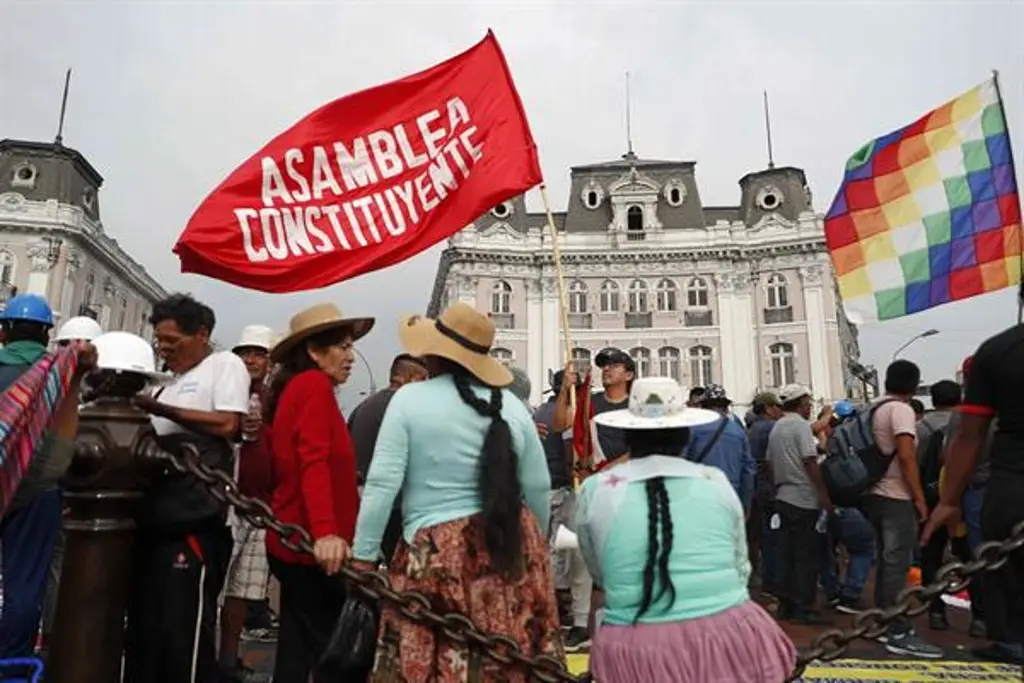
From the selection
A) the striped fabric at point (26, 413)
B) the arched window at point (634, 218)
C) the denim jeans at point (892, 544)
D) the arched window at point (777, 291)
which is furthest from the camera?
the arched window at point (634, 218)

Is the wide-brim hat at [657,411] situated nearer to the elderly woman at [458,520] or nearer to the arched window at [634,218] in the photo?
the elderly woman at [458,520]

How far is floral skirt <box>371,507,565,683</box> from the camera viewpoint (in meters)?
2.22

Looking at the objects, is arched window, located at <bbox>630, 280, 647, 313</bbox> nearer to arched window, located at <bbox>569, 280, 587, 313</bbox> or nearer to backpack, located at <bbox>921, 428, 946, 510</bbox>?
arched window, located at <bbox>569, 280, 587, 313</bbox>

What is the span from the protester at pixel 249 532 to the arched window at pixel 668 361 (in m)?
30.8

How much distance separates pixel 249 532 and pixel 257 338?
4.21ft

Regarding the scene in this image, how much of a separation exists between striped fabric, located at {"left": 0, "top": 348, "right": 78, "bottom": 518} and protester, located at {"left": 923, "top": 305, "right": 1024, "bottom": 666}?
11.4ft

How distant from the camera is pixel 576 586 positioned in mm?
4965

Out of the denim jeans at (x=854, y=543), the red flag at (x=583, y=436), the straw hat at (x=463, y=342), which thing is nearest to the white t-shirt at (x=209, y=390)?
the straw hat at (x=463, y=342)

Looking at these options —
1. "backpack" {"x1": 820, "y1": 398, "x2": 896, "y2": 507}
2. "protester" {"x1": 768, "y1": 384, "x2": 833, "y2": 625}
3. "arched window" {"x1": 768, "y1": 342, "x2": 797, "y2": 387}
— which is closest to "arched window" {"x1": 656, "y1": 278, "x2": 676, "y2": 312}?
"arched window" {"x1": 768, "y1": 342, "x2": 797, "y2": 387}

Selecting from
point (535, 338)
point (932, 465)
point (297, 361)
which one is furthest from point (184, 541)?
point (535, 338)

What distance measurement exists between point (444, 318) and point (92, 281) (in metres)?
44.0

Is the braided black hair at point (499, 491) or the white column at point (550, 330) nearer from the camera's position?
the braided black hair at point (499, 491)

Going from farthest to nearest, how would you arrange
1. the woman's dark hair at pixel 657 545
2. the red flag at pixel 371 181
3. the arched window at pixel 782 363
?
1. the arched window at pixel 782 363
2. the red flag at pixel 371 181
3. the woman's dark hair at pixel 657 545

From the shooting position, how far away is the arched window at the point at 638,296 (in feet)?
113
